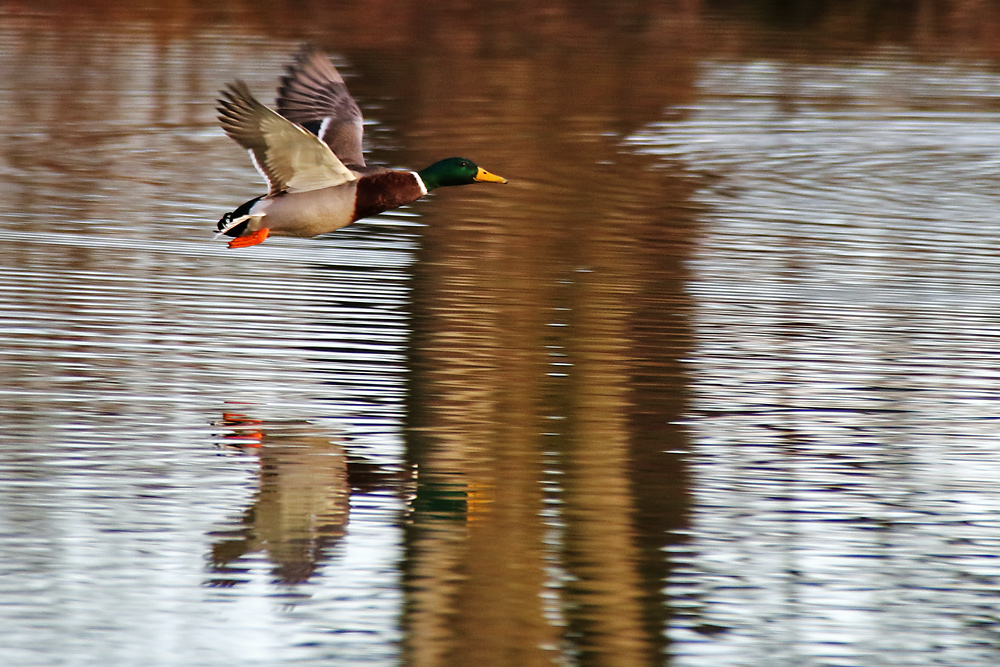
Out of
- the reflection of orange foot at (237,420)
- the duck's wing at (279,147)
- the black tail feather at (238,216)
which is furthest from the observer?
the black tail feather at (238,216)

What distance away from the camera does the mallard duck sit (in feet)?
29.1

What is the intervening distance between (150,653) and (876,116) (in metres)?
15.3

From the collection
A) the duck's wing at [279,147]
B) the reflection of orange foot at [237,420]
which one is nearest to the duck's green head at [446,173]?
the duck's wing at [279,147]

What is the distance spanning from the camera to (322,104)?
9.88 metres

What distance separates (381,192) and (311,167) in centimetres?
38

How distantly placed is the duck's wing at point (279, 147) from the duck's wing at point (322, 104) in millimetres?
490

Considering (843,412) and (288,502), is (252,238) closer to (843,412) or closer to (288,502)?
(288,502)

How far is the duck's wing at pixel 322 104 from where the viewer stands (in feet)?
32.0

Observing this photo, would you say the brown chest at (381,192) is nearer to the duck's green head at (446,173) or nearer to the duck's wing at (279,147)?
the duck's wing at (279,147)

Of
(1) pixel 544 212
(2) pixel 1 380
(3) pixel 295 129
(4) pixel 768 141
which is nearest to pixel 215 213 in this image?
(1) pixel 544 212

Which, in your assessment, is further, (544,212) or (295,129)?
(544,212)

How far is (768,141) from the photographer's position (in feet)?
56.2

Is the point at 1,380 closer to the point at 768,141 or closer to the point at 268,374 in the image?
the point at 268,374

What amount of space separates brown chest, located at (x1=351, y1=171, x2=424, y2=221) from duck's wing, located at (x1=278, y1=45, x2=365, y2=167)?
422mm
